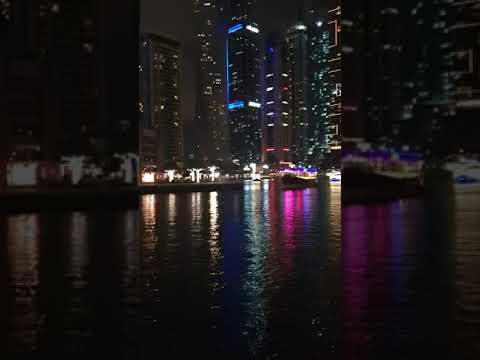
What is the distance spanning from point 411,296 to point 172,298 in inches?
194

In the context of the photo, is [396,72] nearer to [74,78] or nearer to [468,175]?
[468,175]

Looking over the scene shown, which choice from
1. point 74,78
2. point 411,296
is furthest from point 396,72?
point 411,296

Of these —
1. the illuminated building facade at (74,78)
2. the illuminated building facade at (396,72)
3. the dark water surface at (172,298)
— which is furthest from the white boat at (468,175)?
the dark water surface at (172,298)

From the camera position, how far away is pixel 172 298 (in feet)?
35.0

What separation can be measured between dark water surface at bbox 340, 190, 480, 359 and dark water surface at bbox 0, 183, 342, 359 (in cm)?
39

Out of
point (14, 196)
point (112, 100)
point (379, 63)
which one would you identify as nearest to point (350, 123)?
point (379, 63)

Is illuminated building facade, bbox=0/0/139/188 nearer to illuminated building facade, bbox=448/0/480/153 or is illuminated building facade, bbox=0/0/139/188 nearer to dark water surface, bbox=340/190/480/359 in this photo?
illuminated building facade, bbox=448/0/480/153

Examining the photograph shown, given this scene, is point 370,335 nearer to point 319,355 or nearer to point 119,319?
point 319,355

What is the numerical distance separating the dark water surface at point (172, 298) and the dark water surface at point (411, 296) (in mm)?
389

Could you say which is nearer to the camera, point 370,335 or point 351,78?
point 370,335

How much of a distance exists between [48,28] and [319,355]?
178 feet

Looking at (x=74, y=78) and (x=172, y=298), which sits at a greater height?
(x=74, y=78)

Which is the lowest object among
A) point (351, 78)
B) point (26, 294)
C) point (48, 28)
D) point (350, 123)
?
point (26, 294)

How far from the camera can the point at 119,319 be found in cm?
911
